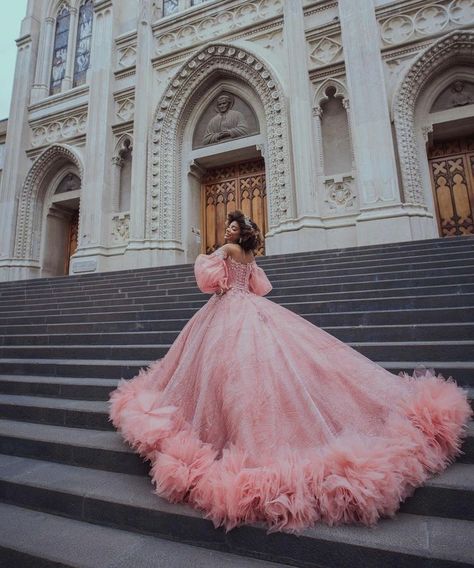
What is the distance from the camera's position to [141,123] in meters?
11.3

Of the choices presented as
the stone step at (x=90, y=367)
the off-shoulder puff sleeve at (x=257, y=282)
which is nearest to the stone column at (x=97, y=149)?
the stone step at (x=90, y=367)

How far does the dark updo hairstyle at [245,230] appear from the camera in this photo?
2.25m

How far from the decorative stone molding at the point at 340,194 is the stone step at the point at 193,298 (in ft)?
15.6

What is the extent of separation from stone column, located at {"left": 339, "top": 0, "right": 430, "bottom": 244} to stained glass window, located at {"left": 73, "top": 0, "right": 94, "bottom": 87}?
9399 millimetres

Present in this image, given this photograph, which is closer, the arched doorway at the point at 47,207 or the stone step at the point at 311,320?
the stone step at the point at 311,320

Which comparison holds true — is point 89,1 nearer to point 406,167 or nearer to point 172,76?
point 172,76

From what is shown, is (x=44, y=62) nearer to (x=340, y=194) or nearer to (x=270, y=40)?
(x=270, y=40)

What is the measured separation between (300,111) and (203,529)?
9873mm

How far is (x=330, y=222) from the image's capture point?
29.5 feet

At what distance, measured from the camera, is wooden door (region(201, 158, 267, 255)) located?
11.0 meters

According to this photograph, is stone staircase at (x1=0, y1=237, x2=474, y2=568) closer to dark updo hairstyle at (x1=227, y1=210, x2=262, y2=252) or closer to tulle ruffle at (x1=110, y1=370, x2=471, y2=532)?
tulle ruffle at (x1=110, y1=370, x2=471, y2=532)

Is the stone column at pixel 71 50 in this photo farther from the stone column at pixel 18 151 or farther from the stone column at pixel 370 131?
the stone column at pixel 370 131

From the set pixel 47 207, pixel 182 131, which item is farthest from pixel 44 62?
pixel 182 131

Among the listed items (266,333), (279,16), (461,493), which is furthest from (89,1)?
(461,493)
